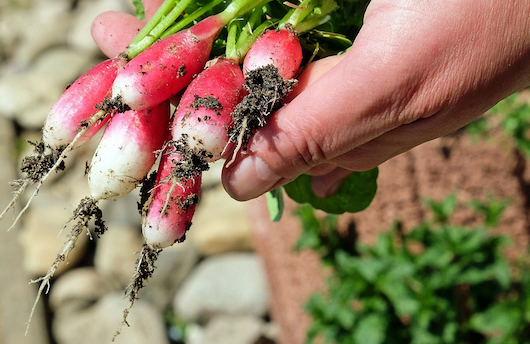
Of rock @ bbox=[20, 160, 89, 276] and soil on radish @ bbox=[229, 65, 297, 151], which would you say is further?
rock @ bbox=[20, 160, 89, 276]

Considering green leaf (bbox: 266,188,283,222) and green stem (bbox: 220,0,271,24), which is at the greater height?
green stem (bbox: 220,0,271,24)

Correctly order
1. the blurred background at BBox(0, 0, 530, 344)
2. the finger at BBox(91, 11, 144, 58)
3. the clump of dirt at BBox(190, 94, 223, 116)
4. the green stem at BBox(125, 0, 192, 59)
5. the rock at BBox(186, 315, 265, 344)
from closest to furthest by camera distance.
Result: the clump of dirt at BBox(190, 94, 223, 116)
the green stem at BBox(125, 0, 192, 59)
the finger at BBox(91, 11, 144, 58)
the blurred background at BBox(0, 0, 530, 344)
the rock at BBox(186, 315, 265, 344)

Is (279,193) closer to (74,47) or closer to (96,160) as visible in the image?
(96,160)

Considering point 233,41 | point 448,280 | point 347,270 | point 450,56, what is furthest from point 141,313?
point 450,56

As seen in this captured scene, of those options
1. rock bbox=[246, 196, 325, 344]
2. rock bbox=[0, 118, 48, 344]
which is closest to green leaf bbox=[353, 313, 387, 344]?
rock bbox=[246, 196, 325, 344]

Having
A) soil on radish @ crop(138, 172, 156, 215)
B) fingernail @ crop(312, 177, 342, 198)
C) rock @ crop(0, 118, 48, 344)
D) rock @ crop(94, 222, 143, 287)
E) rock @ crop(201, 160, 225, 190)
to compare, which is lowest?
rock @ crop(201, 160, 225, 190)

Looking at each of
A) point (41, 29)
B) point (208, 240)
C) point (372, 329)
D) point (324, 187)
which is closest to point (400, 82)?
point (324, 187)

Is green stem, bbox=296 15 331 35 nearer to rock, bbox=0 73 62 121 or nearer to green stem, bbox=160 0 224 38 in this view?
green stem, bbox=160 0 224 38

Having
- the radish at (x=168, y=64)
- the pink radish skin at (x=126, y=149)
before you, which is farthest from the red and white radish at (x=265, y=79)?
the pink radish skin at (x=126, y=149)
